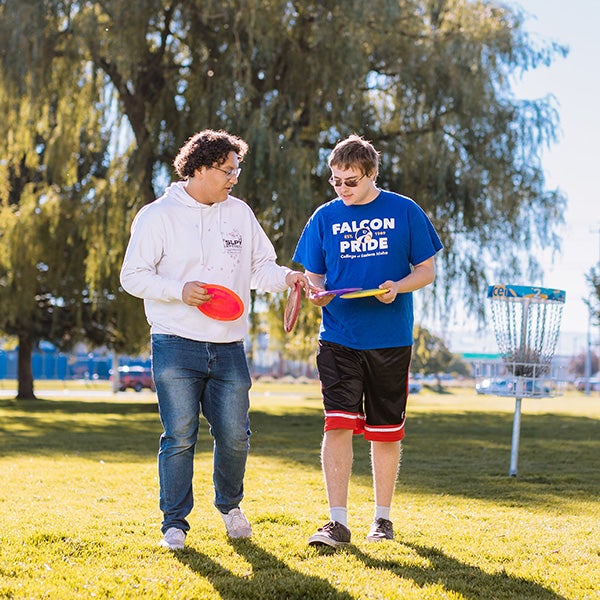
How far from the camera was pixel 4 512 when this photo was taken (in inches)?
222

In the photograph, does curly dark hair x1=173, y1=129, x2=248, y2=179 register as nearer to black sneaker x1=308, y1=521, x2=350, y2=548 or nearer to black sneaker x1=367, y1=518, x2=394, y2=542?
black sneaker x1=308, y1=521, x2=350, y2=548

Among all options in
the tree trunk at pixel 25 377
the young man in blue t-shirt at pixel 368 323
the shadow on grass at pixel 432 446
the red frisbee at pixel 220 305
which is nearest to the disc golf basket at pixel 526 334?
the shadow on grass at pixel 432 446

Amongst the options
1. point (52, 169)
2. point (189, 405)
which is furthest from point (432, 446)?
point (52, 169)

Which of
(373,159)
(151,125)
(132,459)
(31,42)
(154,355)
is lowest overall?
(132,459)

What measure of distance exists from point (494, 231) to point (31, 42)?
30.0ft

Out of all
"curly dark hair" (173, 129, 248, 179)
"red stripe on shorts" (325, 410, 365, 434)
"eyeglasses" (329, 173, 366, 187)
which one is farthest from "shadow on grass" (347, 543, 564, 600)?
"curly dark hair" (173, 129, 248, 179)

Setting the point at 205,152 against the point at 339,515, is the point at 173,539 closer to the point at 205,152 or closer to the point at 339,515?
the point at 339,515

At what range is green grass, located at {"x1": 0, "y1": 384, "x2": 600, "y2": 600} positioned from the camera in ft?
12.5

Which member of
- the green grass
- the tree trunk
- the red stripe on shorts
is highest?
the red stripe on shorts

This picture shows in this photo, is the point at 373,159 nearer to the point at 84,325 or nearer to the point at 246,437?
the point at 246,437

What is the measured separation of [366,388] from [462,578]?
124 cm

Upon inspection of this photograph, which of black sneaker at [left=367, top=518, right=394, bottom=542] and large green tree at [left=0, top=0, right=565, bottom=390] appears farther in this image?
large green tree at [left=0, top=0, right=565, bottom=390]

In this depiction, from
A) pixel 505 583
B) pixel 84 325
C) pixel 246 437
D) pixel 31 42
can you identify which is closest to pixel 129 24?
pixel 31 42

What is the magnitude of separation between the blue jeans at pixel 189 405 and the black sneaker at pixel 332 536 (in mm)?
523
